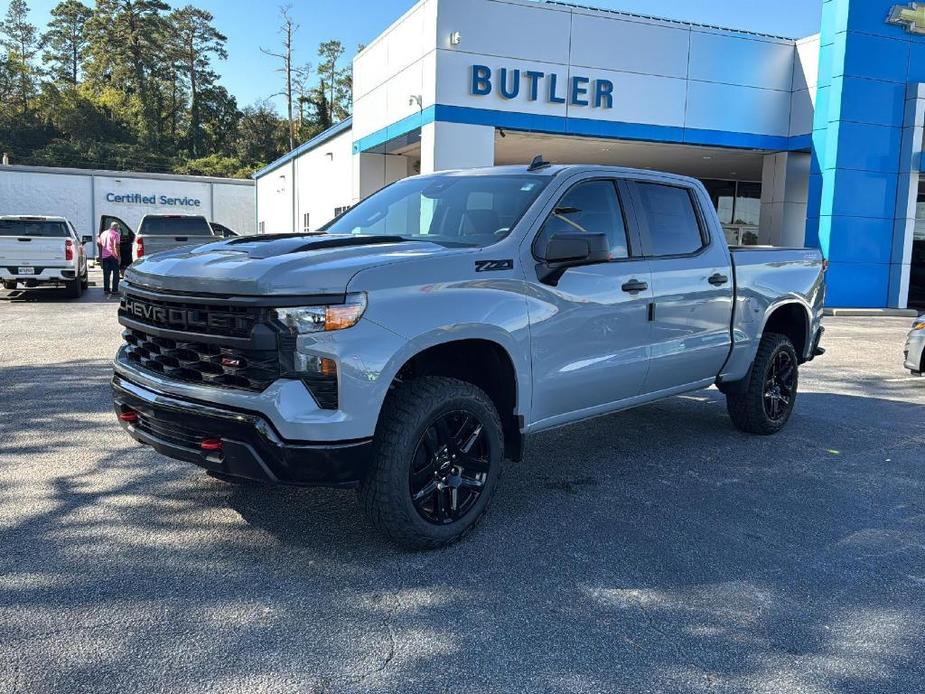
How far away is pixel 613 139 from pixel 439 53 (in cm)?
485

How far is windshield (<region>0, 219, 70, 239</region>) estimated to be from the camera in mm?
15953

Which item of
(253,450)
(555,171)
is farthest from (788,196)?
(253,450)

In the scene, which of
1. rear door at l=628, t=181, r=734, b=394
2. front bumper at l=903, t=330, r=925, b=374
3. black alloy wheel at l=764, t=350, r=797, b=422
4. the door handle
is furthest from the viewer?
front bumper at l=903, t=330, r=925, b=374

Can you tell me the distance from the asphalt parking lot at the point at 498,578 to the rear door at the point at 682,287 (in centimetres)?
73

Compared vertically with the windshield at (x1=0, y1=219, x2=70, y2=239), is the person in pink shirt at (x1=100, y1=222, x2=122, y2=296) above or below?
below

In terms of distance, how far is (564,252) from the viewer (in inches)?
159

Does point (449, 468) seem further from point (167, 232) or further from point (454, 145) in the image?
point (167, 232)

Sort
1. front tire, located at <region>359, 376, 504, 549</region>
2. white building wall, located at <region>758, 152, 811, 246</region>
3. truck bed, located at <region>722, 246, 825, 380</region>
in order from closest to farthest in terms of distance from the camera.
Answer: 1. front tire, located at <region>359, 376, 504, 549</region>
2. truck bed, located at <region>722, 246, 825, 380</region>
3. white building wall, located at <region>758, 152, 811, 246</region>

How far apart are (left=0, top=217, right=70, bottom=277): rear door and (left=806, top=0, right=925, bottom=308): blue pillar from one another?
17.0 m

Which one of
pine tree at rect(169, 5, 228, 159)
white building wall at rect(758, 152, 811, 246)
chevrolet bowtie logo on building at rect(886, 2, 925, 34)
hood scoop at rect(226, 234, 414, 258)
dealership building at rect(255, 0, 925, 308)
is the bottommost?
hood scoop at rect(226, 234, 414, 258)

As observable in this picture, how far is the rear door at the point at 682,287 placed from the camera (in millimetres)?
5008

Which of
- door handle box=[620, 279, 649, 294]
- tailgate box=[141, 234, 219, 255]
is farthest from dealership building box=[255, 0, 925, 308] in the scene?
door handle box=[620, 279, 649, 294]

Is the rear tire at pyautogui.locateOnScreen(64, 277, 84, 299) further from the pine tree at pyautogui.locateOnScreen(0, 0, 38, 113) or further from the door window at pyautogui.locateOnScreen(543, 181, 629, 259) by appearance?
the pine tree at pyautogui.locateOnScreen(0, 0, 38, 113)

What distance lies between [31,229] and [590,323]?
15.6m
